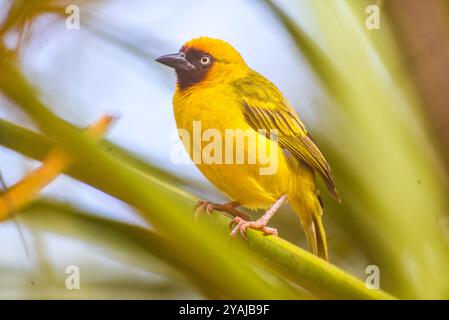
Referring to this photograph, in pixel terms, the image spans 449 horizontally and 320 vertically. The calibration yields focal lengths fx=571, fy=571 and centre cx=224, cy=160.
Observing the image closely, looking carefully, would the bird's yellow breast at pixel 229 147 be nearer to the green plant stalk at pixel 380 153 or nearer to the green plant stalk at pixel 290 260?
the green plant stalk at pixel 380 153

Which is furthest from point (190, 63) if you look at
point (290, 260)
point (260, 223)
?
point (290, 260)

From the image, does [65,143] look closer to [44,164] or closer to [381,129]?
[44,164]

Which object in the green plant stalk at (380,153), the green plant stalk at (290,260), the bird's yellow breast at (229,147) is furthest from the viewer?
the bird's yellow breast at (229,147)

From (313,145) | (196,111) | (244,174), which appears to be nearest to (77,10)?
(196,111)

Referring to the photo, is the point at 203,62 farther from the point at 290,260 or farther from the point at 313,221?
the point at 290,260

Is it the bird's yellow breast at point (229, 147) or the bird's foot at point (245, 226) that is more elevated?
the bird's yellow breast at point (229, 147)

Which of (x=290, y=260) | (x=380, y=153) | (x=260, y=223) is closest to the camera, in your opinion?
(x=290, y=260)

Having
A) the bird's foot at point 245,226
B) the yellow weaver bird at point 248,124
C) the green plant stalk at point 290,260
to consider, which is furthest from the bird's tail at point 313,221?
the green plant stalk at point 290,260
